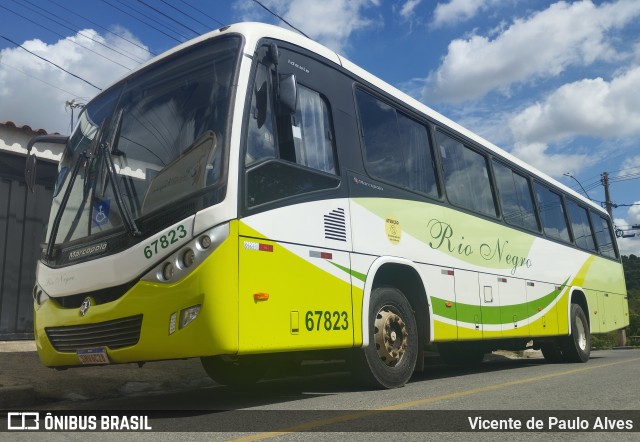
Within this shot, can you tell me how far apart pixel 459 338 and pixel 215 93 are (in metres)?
4.58

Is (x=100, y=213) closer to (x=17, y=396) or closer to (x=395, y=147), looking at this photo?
(x=17, y=396)

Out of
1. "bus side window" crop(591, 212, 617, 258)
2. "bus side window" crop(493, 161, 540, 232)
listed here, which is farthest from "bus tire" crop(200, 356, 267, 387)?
"bus side window" crop(591, 212, 617, 258)

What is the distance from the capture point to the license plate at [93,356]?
529 centimetres

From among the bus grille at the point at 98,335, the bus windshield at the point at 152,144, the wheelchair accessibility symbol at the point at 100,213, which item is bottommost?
the bus grille at the point at 98,335

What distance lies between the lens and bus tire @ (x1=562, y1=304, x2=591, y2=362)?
12.4 m

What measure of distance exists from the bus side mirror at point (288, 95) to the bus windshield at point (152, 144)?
0.44 metres

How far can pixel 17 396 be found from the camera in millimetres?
6523

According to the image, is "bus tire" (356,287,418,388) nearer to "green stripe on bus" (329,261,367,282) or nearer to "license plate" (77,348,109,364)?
"green stripe on bus" (329,261,367,282)

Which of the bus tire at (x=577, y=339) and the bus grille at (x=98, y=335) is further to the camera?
the bus tire at (x=577, y=339)

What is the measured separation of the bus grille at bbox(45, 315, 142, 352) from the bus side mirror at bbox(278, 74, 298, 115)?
2.13 metres

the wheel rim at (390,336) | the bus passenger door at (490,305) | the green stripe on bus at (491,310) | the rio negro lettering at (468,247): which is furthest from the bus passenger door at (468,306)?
the wheel rim at (390,336)

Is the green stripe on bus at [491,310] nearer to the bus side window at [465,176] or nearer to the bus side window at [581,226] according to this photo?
the bus side window at [465,176]

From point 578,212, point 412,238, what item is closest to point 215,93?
point 412,238

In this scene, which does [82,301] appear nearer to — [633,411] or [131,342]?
[131,342]
